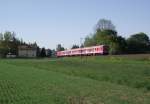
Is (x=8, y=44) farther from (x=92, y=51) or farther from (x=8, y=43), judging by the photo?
(x=92, y=51)

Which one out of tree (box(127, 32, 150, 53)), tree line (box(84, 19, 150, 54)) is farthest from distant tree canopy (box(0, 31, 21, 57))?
tree (box(127, 32, 150, 53))

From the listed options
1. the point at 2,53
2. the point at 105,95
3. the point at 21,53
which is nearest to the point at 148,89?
the point at 105,95

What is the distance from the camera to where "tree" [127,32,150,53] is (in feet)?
455

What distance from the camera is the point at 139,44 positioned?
5802 inches

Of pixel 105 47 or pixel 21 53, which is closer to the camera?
pixel 105 47

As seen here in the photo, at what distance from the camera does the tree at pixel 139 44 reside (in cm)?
13865

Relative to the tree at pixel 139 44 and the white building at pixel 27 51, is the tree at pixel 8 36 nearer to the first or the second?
the white building at pixel 27 51

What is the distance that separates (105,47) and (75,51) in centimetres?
2441

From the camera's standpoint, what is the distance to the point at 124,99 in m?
16.3

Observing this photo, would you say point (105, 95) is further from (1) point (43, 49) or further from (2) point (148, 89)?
(1) point (43, 49)

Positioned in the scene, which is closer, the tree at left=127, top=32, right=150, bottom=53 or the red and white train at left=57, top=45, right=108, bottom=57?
the red and white train at left=57, top=45, right=108, bottom=57

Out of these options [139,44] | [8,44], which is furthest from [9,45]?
[139,44]

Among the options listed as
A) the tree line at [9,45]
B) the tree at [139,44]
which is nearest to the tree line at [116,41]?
the tree at [139,44]

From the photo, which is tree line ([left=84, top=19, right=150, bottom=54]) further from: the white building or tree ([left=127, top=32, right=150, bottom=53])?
the white building
